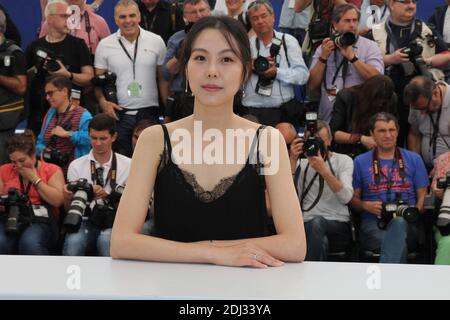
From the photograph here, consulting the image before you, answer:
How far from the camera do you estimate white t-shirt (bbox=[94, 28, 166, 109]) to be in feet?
22.9

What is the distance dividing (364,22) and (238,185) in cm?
542

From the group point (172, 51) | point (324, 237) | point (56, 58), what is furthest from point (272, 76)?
point (56, 58)

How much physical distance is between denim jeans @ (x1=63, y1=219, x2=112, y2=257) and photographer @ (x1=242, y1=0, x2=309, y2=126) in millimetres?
1557

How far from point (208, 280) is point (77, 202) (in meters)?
3.73

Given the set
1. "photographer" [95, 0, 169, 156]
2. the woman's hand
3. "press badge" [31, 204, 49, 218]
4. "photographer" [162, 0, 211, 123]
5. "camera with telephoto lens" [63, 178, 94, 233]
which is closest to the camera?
the woman's hand

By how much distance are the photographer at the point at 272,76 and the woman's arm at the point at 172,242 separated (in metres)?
4.18

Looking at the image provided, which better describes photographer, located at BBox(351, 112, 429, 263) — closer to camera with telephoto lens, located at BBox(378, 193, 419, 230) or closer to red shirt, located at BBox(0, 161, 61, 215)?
camera with telephoto lens, located at BBox(378, 193, 419, 230)

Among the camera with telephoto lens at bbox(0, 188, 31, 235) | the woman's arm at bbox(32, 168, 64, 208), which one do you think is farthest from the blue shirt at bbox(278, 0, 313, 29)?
the camera with telephoto lens at bbox(0, 188, 31, 235)

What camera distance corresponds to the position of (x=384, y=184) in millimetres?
5988

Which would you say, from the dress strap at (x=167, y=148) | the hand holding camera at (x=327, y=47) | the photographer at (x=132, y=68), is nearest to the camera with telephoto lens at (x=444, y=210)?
the hand holding camera at (x=327, y=47)

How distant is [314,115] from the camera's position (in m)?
5.89

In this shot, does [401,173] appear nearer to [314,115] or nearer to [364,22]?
[314,115]
